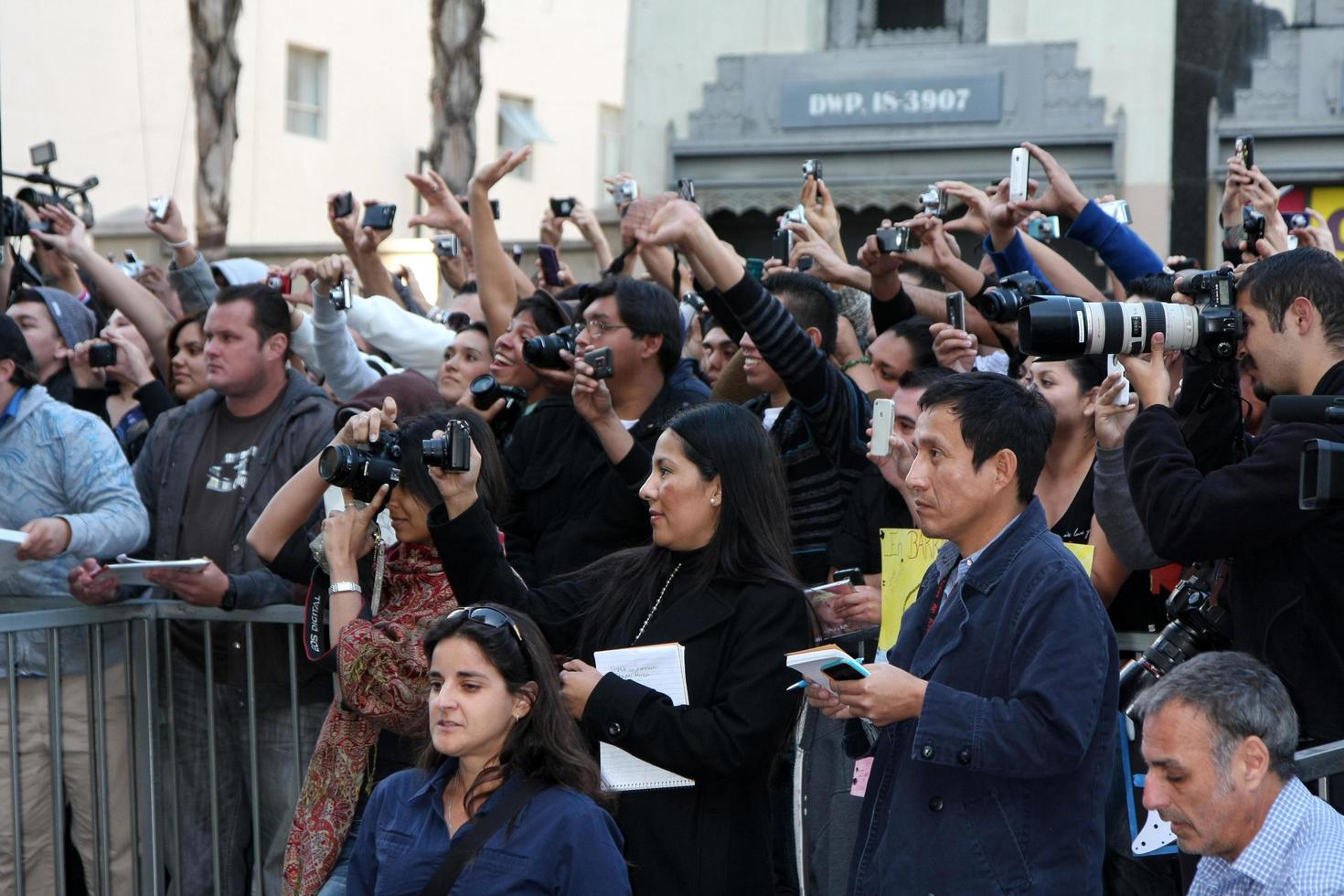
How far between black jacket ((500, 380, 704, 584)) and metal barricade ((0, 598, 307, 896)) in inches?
28.7

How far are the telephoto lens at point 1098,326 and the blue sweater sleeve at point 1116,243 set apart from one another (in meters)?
1.46

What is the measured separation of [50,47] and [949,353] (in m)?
17.8

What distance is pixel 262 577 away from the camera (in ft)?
17.2

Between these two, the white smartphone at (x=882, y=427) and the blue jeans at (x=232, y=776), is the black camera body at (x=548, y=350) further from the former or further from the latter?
the white smartphone at (x=882, y=427)

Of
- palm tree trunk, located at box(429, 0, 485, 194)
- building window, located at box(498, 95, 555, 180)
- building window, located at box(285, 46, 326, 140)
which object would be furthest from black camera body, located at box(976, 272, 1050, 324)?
building window, located at box(498, 95, 555, 180)

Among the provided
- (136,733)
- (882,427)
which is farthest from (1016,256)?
(136,733)

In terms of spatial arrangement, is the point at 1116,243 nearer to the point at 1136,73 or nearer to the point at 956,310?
the point at 956,310

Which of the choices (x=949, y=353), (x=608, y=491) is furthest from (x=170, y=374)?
(x=949, y=353)

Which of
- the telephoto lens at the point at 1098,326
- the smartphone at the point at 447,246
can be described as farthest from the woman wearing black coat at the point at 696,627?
the smartphone at the point at 447,246

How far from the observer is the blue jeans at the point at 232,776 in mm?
5160

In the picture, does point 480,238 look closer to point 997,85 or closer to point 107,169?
point 997,85

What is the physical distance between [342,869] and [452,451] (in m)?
1.05

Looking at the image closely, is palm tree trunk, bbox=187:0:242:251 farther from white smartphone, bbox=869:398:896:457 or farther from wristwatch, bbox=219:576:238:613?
white smartphone, bbox=869:398:896:457

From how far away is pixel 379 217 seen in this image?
6539 mm
